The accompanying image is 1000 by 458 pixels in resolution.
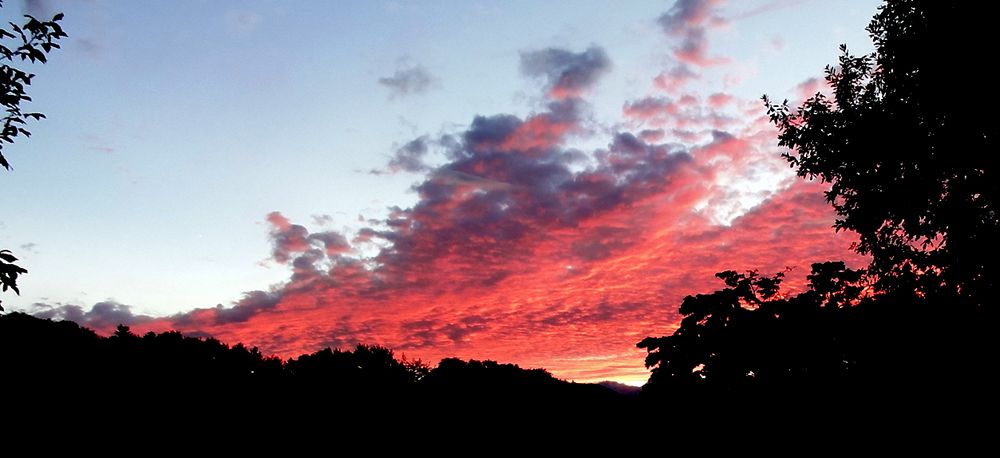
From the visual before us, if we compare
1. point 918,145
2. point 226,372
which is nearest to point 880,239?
point 918,145

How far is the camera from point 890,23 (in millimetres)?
20328

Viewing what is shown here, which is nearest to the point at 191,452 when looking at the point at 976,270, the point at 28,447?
the point at 28,447

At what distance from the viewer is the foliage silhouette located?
55.8ft

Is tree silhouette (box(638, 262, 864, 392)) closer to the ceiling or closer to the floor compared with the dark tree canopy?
closer to the floor

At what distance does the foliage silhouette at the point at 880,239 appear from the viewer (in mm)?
17000

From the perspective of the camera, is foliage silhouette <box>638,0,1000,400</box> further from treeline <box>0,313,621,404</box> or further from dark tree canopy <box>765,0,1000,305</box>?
treeline <box>0,313,621,404</box>

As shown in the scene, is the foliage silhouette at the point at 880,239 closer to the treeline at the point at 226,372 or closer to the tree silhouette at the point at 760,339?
the tree silhouette at the point at 760,339

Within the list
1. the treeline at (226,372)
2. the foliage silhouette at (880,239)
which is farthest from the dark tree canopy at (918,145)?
the treeline at (226,372)

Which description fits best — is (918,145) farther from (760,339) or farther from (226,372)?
(226,372)

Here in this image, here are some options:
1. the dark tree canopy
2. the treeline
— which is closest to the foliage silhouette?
the dark tree canopy

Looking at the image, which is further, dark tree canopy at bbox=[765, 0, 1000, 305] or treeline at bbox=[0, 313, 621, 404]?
dark tree canopy at bbox=[765, 0, 1000, 305]

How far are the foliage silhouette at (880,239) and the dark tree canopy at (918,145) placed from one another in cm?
3

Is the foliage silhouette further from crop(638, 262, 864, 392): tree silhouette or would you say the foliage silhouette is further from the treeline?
the treeline

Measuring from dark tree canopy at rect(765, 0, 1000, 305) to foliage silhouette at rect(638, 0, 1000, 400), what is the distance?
0.03m
